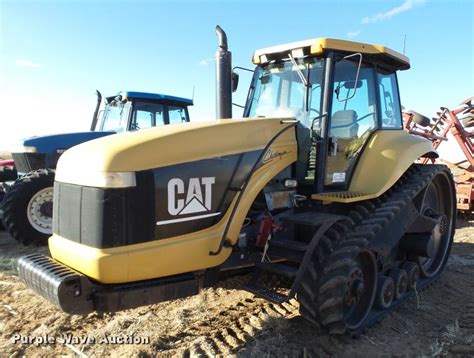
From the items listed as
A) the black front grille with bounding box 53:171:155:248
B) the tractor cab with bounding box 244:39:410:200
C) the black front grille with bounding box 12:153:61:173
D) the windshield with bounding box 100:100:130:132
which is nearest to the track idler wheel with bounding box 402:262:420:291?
the tractor cab with bounding box 244:39:410:200

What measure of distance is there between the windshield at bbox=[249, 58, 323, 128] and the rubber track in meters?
1.03

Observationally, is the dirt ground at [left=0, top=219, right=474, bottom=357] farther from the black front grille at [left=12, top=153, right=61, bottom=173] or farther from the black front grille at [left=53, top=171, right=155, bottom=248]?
the black front grille at [left=12, top=153, right=61, bottom=173]

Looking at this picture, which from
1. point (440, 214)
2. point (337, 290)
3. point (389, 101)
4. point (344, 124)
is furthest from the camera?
point (440, 214)

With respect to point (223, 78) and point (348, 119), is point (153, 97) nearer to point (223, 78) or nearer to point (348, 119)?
point (223, 78)

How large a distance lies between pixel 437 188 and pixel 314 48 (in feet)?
9.70

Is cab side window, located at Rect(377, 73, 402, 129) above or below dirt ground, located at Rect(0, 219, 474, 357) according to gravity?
above

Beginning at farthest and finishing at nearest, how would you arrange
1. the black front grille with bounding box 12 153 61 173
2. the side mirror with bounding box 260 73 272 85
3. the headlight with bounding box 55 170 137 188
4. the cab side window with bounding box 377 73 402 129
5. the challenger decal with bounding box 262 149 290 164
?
the black front grille with bounding box 12 153 61 173
the cab side window with bounding box 377 73 402 129
the side mirror with bounding box 260 73 272 85
the challenger decal with bounding box 262 149 290 164
the headlight with bounding box 55 170 137 188

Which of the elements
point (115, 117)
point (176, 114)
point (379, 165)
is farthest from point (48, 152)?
point (379, 165)

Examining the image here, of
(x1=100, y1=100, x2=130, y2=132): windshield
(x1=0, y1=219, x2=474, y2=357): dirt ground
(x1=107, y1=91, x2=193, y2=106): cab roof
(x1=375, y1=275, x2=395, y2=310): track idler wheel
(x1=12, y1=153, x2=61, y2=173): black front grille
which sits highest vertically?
(x1=107, y1=91, x2=193, y2=106): cab roof

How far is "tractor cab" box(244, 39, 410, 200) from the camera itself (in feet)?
12.7

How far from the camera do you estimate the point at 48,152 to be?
23.1ft

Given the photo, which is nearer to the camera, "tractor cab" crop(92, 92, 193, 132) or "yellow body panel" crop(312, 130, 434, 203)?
"yellow body panel" crop(312, 130, 434, 203)

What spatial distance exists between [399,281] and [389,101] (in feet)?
6.45

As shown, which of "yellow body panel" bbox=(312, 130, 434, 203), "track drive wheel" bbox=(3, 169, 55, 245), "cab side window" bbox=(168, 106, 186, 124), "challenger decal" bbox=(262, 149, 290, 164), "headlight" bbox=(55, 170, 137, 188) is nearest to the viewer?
"headlight" bbox=(55, 170, 137, 188)
